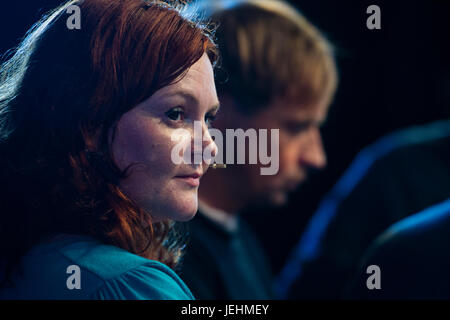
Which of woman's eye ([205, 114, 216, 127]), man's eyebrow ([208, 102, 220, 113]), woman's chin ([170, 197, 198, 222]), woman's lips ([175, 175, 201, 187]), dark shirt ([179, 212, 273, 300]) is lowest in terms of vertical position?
dark shirt ([179, 212, 273, 300])

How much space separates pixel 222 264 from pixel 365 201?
334mm

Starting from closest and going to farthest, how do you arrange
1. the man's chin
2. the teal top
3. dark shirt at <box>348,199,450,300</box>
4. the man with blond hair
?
1. the teal top
2. dark shirt at <box>348,199,450,300</box>
3. the man with blond hair
4. the man's chin

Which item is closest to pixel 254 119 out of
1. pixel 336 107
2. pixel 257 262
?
pixel 336 107

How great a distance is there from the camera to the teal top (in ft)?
1.32

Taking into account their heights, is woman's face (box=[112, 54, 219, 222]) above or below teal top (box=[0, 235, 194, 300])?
above

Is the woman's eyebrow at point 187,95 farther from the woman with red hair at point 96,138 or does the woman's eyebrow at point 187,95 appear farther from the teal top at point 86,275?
the teal top at point 86,275

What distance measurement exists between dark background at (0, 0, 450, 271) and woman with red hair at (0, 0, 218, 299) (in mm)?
519

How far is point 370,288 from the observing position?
672 millimetres

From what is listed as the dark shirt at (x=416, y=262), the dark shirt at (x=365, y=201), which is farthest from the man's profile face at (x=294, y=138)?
the dark shirt at (x=416, y=262)

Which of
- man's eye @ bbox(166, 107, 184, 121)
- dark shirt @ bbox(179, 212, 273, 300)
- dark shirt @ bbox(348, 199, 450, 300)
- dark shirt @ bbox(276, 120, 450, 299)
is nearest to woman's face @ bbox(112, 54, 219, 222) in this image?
man's eye @ bbox(166, 107, 184, 121)

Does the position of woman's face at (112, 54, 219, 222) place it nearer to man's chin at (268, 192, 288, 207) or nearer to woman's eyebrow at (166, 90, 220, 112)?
woman's eyebrow at (166, 90, 220, 112)

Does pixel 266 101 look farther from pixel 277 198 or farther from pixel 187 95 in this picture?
pixel 187 95

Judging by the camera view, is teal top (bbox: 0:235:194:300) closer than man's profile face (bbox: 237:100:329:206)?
Yes

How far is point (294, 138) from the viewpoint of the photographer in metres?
0.89
